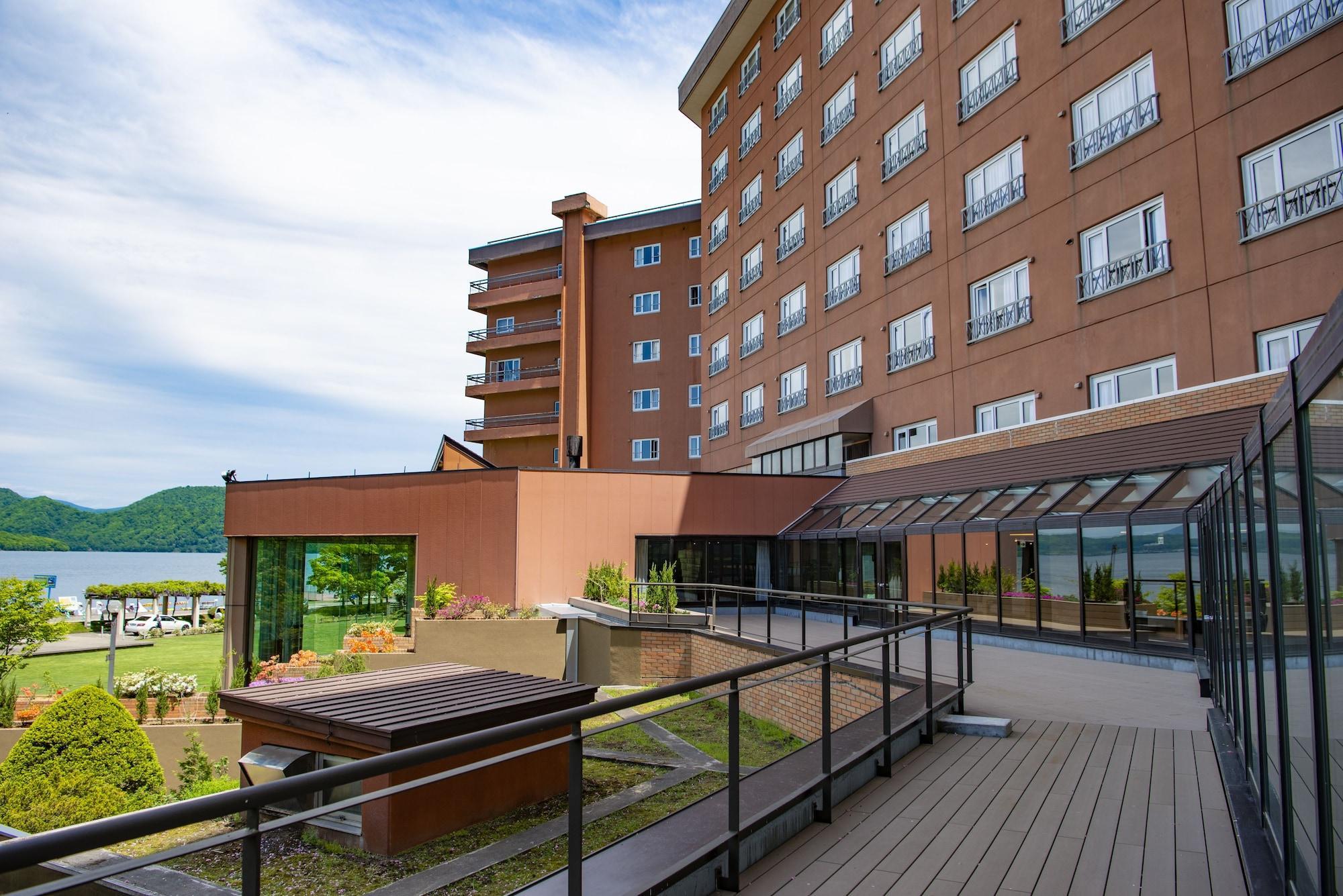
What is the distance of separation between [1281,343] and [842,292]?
1321 cm

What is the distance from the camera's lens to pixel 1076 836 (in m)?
4.79

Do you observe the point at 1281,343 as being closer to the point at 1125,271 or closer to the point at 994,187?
the point at 1125,271

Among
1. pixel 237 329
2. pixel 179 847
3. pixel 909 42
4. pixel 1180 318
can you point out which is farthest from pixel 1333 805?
pixel 237 329

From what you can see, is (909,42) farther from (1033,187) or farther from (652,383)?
(652,383)

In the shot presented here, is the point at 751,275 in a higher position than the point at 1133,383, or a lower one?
higher

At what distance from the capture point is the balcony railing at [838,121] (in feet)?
83.9

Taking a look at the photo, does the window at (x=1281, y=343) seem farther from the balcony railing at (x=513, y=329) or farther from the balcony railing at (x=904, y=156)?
the balcony railing at (x=513, y=329)

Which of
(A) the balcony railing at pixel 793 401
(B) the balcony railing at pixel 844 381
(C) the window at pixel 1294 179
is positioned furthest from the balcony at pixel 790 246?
(C) the window at pixel 1294 179

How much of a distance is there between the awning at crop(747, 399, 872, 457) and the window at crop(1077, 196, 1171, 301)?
735 cm

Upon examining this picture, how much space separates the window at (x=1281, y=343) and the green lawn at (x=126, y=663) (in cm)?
2757

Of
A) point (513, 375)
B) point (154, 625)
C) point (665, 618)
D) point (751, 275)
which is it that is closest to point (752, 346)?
point (751, 275)

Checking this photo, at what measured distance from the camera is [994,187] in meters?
19.6

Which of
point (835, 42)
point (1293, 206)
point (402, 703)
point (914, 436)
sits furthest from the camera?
point (835, 42)

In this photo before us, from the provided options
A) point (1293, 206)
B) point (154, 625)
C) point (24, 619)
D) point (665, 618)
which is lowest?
point (154, 625)
